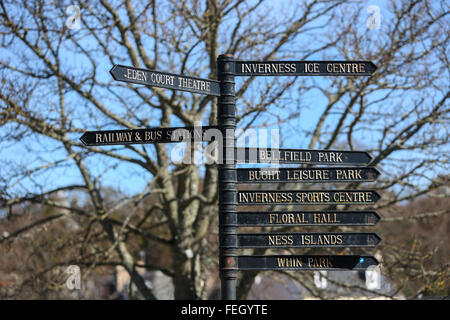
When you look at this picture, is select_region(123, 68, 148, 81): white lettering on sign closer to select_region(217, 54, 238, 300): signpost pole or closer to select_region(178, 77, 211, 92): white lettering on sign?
select_region(178, 77, 211, 92): white lettering on sign

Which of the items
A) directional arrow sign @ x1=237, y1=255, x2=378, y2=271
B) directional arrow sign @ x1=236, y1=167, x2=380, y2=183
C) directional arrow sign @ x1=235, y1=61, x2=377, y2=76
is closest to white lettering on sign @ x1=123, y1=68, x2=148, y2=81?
directional arrow sign @ x1=235, y1=61, x2=377, y2=76

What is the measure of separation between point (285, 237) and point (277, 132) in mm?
7615

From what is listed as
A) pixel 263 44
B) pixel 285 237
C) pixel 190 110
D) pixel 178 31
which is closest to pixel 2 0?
pixel 178 31

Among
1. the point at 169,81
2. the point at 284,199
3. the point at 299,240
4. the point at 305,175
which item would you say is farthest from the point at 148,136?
the point at 299,240

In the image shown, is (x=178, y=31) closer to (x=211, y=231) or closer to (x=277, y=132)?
(x=277, y=132)

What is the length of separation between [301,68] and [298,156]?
2.50 ft

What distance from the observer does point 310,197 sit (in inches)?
203

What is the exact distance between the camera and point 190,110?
13.6m

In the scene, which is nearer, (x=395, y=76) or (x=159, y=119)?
(x=395, y=76)

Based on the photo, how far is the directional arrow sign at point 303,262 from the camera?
16.2ft

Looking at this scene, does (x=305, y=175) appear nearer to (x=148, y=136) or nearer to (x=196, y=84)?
(x=196, y=84)

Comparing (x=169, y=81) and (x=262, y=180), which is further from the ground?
(x=169, y=81)

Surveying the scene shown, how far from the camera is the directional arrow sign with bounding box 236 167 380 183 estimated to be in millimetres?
5102
